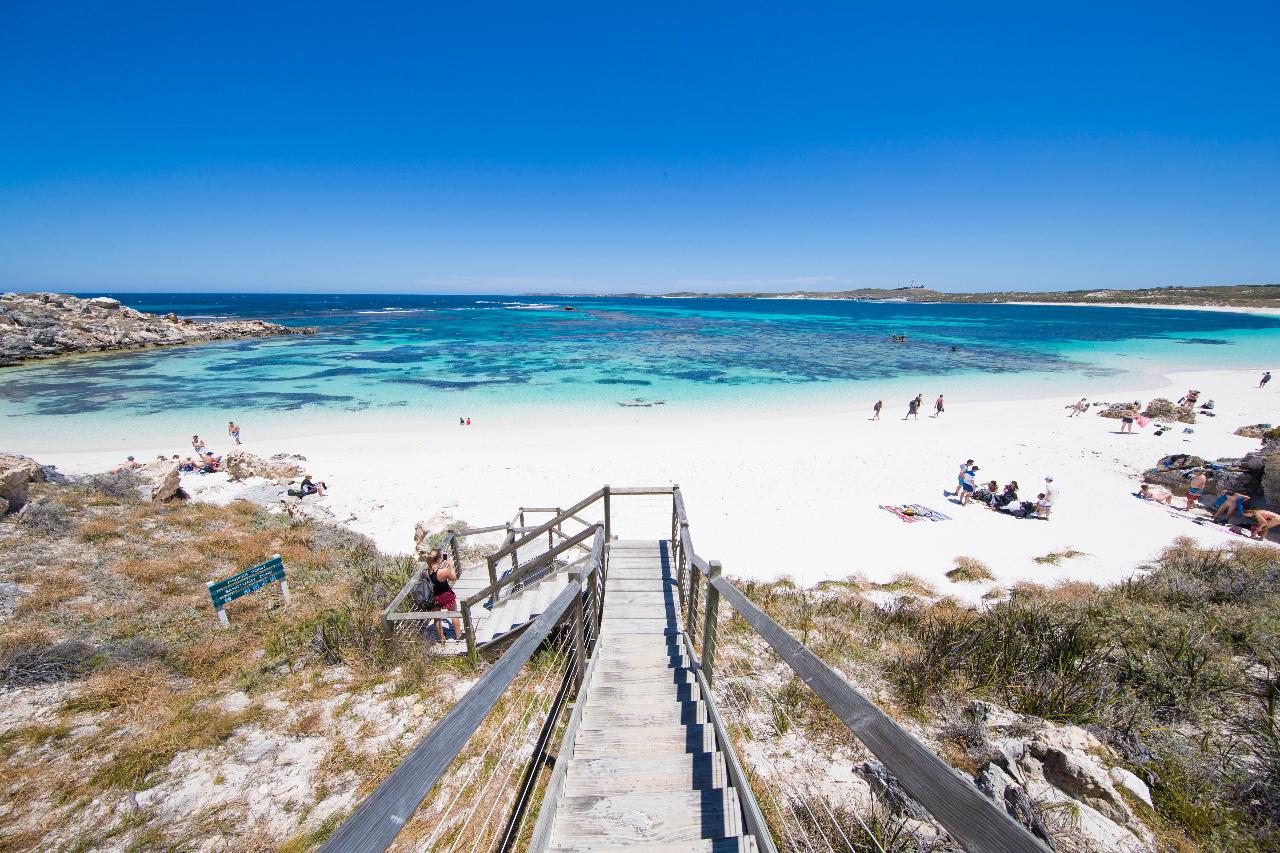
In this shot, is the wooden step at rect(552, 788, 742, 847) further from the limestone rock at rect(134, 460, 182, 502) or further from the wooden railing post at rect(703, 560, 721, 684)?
the limestone rock at rect(134, 460, 182, 502)

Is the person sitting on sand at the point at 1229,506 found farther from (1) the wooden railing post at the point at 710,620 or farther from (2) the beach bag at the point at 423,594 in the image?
(2) the beach bag at the point at 423,594

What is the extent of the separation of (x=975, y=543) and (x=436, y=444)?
59.0ft

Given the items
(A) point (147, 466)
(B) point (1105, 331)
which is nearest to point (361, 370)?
Result: (A) point (147, 466)

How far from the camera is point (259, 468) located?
15.1m

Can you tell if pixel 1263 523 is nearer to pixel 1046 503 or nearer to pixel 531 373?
pixel 1046 503

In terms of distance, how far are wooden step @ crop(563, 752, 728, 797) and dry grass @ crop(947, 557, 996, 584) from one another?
733cm

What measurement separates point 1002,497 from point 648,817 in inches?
525

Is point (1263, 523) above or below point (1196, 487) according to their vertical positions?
below

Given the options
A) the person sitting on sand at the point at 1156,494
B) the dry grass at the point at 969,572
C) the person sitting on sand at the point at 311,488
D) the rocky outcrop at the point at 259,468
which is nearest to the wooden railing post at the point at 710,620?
the dry grass at the point at 969,572

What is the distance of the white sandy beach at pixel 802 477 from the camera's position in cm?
995

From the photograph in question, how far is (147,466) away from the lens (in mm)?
13242

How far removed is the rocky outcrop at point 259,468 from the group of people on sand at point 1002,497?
19.9m

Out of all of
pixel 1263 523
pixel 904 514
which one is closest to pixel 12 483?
pixel 904 514

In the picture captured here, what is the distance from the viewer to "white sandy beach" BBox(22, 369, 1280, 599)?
9.95 m
